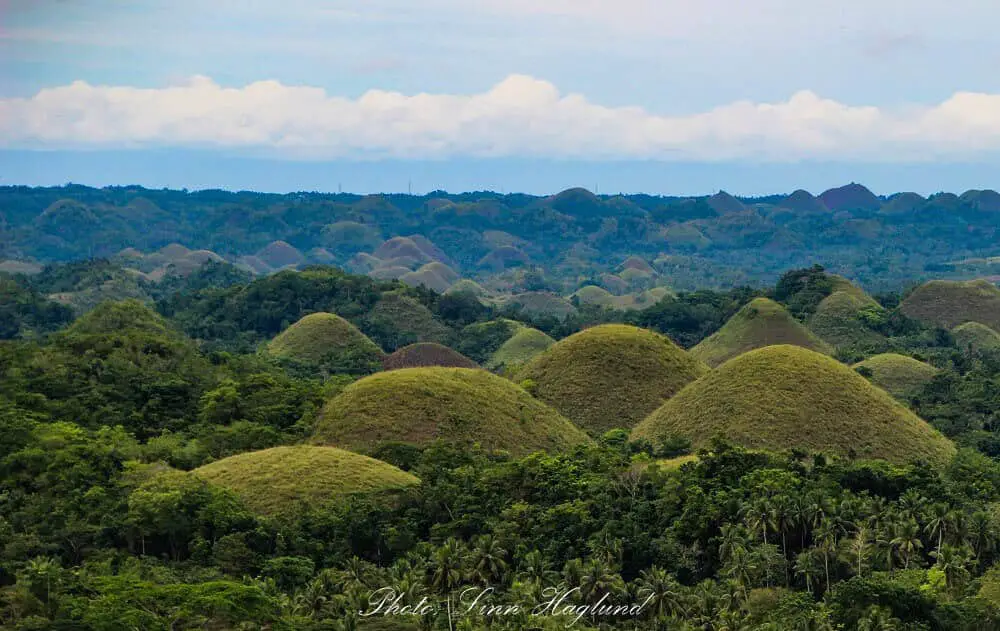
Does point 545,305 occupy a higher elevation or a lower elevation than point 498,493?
lower

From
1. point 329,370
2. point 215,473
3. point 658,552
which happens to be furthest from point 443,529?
point 329,370

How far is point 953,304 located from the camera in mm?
141125

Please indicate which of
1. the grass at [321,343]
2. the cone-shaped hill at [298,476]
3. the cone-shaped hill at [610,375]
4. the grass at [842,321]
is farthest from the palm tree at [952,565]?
the grass at [842,321]

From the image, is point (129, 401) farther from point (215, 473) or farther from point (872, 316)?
point (872, 316)

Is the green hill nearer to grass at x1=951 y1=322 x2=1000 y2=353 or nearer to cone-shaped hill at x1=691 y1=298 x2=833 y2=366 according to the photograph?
cone-shaped hill at x1=691 y1=298 x2=833 y2=366

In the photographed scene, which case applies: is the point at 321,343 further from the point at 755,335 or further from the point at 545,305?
the point at 545,305

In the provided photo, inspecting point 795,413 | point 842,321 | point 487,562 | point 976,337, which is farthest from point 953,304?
point 487,562

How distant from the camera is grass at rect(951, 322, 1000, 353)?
126m

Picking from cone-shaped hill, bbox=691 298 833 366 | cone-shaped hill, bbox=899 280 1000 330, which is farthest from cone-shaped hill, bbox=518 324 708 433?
cone-shaped hill, bbox=899 280 1000 330

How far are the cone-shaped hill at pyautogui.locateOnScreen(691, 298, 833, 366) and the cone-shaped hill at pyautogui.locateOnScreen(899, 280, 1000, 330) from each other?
1308 inches

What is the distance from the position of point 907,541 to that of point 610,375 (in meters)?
37.3

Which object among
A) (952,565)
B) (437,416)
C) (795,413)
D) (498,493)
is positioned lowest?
(498,493)

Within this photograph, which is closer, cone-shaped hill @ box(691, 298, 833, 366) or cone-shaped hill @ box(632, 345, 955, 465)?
cone-shaped hill @ box(632, 345, 955, 465)

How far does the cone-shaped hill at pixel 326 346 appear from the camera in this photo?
105 metres
